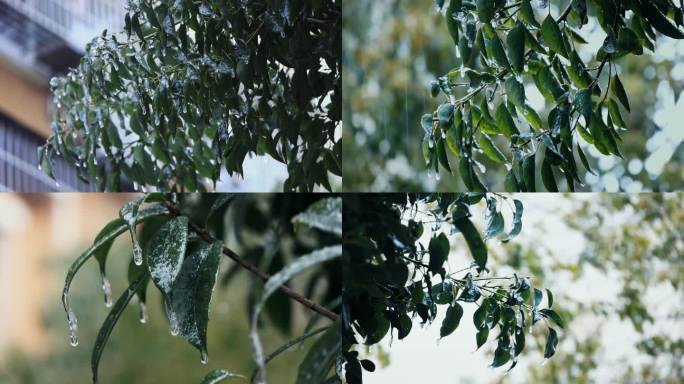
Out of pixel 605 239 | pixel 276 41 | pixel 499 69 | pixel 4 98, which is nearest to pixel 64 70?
pixel 4 98

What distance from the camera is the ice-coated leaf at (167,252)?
3.95ft

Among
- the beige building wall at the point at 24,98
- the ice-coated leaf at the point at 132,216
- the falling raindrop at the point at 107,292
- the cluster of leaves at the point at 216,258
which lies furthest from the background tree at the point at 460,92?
the beige building wall at the point at 24,98

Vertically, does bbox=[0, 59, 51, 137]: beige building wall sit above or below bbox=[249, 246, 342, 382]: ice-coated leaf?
above

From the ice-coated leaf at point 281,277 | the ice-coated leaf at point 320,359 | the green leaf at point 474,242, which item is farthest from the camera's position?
the green leaf at point 474,242

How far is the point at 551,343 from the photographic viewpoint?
4.33 feet

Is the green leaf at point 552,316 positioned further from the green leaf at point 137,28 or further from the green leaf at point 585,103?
the green leaf at point 137,28

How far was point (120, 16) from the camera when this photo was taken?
143 cm

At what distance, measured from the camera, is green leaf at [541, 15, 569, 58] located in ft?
4.17

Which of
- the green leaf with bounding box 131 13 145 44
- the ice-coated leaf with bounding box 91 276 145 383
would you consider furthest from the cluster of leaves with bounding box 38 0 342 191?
the ice-coated leaf with bounding box 91 276 145 383

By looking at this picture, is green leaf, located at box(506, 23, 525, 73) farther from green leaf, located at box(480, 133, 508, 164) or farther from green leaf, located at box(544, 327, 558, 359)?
green leaf, located at box(544, 327, 558, 359)

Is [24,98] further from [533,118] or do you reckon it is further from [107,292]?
[533,118]

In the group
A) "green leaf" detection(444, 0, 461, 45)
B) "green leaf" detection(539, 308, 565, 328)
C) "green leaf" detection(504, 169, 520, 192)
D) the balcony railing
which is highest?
the balcony railing

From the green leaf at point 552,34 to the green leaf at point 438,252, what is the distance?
34cm

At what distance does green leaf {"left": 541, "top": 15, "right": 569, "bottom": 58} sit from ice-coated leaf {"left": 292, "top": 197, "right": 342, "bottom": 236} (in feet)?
1.36
